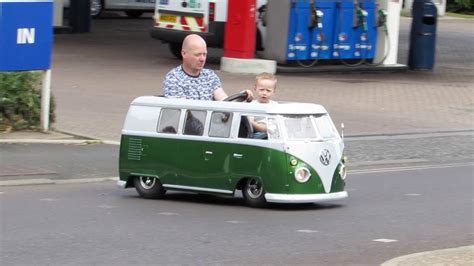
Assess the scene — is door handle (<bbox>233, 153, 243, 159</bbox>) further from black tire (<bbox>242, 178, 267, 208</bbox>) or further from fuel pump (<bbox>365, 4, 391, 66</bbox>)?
fuel pump (<bbox>365, 4, 391, 66</bbox>)

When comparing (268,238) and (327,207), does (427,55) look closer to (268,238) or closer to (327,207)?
(327,207)

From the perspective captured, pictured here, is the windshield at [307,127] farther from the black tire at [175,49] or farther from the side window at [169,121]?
the black tire at [175,49]

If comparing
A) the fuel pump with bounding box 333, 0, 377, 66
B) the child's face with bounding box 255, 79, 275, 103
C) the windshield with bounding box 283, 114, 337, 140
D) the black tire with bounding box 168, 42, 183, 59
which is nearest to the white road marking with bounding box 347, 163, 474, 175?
the windshield with bounding box 283, 114, 337, 140

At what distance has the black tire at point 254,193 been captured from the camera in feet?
32.3

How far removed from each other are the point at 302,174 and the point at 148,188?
1604mm

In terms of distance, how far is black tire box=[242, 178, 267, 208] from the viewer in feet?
32.3

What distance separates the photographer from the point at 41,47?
14.1 metres

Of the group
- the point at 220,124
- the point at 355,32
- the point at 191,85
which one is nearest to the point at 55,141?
the point at 191,85

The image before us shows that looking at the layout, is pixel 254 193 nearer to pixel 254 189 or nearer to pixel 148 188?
pixel 254 189

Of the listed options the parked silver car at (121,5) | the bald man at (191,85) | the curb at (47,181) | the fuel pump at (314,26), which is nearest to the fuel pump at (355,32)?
the fuel pump at (314,26)

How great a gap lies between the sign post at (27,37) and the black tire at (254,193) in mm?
4882

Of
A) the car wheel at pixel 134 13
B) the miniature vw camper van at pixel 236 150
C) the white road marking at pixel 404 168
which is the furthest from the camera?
the car wheel at pixel 134 13

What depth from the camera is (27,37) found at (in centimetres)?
1393

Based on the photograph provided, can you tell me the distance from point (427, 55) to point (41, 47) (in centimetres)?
1316
